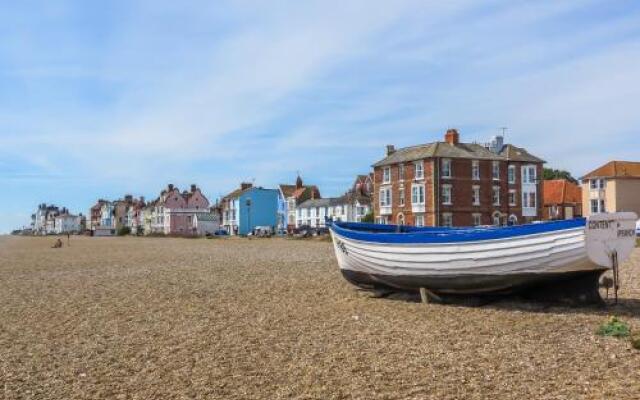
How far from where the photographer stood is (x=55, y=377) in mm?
7566

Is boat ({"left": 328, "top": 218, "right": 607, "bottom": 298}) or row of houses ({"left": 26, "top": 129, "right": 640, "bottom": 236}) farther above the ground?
row of houses ({"left": 26, "top": 129, "right": 640, "bottom": 236})

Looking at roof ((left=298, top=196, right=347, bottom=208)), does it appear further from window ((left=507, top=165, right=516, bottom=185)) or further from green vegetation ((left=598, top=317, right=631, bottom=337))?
green vegetation ((left=598, top=317, right=631, bottom=337))

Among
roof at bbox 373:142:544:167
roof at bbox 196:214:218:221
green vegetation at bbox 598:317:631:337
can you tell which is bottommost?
green vegetation at bbox 598:317:631:337

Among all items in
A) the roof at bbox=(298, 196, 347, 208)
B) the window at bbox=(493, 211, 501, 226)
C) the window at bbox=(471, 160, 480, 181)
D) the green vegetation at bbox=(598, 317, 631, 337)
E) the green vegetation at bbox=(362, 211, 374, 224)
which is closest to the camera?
the green vegetation at bbox=(598, 317, 631, 337)

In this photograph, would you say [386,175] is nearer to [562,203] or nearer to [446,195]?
[446,195]

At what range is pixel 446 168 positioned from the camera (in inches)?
2616

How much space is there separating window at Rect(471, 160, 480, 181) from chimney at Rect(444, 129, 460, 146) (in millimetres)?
3208

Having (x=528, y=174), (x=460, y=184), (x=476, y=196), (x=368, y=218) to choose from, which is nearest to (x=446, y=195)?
(x=460, y=184)

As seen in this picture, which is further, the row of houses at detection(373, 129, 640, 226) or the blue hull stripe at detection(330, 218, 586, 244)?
the row of houses at detection(373, 129, 640, 226)

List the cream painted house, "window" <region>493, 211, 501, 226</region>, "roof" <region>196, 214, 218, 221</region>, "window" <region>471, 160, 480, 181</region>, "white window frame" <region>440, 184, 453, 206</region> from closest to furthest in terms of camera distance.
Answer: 1. "white window frame" <region>440, 184, 453, 206</region>
2. "window" <region>471, 160, 480, 181</region>
3. "window" <region>493, 211, 501, 226</region>
4. the cream painted house
5. "roof" <region>196, 214, 218, 221</region>

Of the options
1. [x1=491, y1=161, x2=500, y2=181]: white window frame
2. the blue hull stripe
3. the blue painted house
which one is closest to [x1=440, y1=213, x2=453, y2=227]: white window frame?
[x1=491, y1=161, x2=500, y2=181]: white window frame

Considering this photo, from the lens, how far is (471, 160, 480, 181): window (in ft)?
222

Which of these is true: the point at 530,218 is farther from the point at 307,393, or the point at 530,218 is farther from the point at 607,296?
the point at 307,393

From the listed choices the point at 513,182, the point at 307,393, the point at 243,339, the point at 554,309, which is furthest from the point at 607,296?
the point at 513,182
